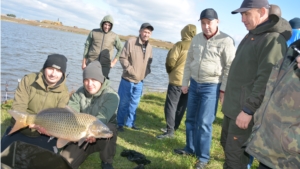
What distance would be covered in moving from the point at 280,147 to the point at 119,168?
2.55 metres

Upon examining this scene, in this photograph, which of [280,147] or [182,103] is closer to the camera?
[280,147]

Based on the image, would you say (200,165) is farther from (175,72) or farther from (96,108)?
(175,72)

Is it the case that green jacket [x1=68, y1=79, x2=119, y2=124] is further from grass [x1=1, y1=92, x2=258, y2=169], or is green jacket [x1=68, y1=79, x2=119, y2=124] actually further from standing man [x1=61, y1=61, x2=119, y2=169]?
grass [x1=1, y1=92, x2=258, y2=169]

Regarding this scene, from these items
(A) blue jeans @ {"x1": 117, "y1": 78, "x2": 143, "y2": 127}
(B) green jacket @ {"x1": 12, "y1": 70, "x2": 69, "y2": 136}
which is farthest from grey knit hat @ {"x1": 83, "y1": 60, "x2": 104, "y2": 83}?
(A) blue jeans @ {"x1": 117, "y1": 78, "x2": 143, "y2": 127}

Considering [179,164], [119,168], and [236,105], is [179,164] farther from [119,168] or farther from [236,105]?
[236,105]

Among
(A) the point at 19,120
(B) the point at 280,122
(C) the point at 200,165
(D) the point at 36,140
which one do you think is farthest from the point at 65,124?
(B) the point at 280,122

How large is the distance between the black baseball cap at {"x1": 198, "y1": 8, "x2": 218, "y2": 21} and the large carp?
7.47 feet

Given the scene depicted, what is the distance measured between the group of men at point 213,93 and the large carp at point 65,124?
0.14 m

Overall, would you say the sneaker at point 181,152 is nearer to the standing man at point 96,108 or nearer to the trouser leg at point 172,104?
the trouser leg at point 172,104

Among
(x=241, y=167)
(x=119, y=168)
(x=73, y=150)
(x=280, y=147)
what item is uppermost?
(x=280, y=147)

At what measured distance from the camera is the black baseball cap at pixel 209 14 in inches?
166

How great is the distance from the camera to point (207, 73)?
433cm

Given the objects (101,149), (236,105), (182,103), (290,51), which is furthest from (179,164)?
(290,51)

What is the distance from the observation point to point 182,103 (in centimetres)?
627
